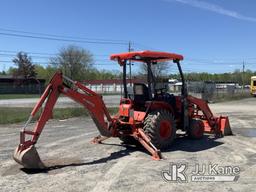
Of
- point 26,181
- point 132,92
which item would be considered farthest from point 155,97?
point 26,181

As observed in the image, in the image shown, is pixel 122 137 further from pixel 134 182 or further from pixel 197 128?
pixel 134 182

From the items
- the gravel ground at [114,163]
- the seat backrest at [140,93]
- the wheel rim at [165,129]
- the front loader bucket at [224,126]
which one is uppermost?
the seat backrest at [140,93]

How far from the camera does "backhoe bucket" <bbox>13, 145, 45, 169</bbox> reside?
896 centimetres

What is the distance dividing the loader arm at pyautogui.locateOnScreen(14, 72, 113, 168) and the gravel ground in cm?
44

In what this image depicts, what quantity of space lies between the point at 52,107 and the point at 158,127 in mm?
2929

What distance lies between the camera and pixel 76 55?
9400cm

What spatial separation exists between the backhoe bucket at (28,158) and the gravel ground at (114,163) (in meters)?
0.18

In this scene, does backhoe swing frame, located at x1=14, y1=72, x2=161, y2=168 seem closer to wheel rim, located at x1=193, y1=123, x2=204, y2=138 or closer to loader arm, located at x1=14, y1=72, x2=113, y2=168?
loader arm, located at x1=14, y1=72, x2=113, y2=168

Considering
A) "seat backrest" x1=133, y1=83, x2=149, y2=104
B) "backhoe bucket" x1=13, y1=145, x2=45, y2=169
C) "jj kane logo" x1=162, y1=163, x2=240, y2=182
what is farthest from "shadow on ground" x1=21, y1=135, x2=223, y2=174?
"jj kane logo" x1=162, y1=163, x2=240, y2=182

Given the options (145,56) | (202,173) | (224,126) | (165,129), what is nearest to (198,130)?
(224,126)

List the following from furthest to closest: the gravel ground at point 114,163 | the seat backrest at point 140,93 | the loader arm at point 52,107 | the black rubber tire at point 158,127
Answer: the seat backrest at point 140,93, the black rubber tire at point 158,127, the loader arm at point 52,107, the gravel ground at point 114,163

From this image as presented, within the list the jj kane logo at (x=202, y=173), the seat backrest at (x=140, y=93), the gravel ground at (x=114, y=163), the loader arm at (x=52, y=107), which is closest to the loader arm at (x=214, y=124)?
the gravel ground at (x=114, y=163)

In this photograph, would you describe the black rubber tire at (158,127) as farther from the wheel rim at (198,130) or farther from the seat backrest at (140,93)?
the wheel rim at (198,130)

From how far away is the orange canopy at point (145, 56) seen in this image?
11.5 metres
